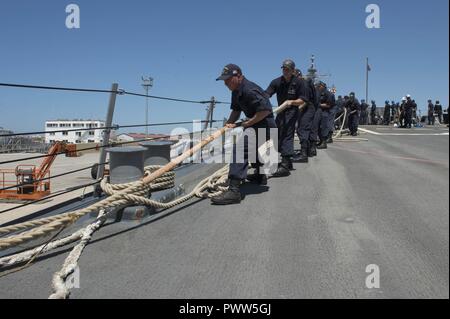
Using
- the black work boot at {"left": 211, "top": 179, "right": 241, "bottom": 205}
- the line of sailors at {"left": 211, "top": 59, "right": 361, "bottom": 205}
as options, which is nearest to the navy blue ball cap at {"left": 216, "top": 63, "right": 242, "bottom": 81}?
the line of sailors at {"left": 211, "top": 59, "right": 361, "bottom": 205}

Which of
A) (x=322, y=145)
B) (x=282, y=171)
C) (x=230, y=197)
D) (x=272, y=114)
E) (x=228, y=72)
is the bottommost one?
(x=230, y=197)

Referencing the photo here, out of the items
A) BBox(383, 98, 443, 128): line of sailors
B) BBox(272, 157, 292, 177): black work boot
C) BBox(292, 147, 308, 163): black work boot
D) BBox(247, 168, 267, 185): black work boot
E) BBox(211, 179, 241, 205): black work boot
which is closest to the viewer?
BBox(211, 179, 241, 205): black work boot

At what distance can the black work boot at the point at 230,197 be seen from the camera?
4.02 m

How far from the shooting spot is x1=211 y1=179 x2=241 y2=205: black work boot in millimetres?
4016

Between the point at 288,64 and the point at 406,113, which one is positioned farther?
the point at 406,113

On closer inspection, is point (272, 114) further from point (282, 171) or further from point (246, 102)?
point (282, 171)

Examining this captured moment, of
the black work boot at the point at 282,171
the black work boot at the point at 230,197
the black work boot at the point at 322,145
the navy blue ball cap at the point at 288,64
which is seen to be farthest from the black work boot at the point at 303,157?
the black work boot at the point at 230,197

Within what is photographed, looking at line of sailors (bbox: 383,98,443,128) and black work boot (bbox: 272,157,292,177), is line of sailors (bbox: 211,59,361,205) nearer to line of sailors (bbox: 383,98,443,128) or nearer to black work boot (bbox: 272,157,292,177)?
black work boot (bbox: 272,157,292,177)

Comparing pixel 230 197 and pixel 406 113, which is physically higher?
pixel 406 113

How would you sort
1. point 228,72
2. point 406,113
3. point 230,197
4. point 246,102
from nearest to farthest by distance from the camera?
point 230,197
point 228,72
point 246,102
point 406,113

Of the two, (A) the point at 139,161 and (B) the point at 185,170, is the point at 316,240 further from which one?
(B) the point at 185,170

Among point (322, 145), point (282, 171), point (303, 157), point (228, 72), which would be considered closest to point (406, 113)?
point (322, 145)

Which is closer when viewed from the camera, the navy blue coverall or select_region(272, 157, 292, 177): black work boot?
the navy blue coverall

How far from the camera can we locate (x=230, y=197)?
13.2ft
